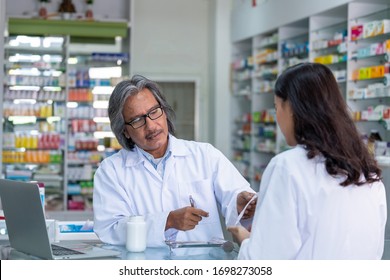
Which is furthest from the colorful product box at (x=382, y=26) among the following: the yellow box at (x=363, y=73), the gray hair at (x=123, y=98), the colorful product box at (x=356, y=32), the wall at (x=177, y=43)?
the wall at (x=177, y=43)

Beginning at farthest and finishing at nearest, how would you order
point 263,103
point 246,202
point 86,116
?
point 263,103, point 86,116, point 246,202

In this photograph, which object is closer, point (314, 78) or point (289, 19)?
point (314, 78)

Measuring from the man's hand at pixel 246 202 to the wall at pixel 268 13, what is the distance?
5217 mm

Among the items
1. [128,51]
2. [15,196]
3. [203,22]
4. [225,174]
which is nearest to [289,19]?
[128,51]

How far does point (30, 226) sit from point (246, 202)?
0.93 meters

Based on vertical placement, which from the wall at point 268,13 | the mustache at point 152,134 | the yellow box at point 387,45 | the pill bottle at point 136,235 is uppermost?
the wall at point 268,13

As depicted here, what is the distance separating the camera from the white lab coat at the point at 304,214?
2168mm

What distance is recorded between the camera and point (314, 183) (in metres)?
2.18

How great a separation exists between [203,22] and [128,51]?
A: 3345 millimetres

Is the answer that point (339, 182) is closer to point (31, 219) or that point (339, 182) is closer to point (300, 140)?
point (300, 140)

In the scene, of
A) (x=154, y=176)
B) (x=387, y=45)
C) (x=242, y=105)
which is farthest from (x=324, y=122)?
(x=242, y=105)

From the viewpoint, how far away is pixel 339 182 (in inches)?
86.9

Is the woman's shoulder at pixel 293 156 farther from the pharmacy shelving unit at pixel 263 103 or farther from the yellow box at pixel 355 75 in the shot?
the pharmacy shelving unit at pixel 263 103

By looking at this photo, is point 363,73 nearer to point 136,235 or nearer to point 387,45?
point 387,45
